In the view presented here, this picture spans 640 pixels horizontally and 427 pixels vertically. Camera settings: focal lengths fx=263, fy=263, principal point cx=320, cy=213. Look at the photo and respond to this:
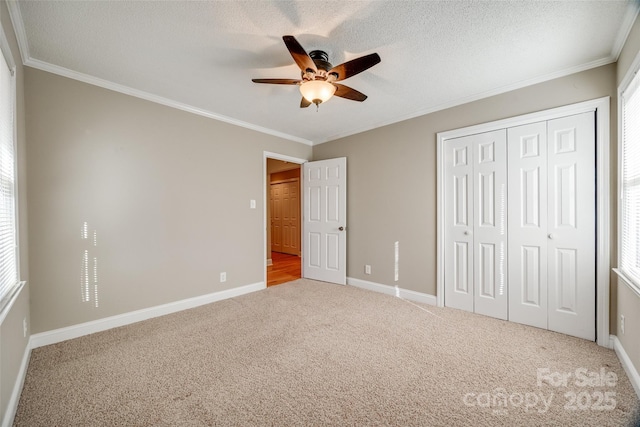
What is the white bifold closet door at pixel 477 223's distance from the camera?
9.23ft

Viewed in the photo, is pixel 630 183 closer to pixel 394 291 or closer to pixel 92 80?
pixel 394 291

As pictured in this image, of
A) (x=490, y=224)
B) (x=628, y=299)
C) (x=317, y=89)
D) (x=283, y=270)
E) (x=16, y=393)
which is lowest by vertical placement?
(x=283, y=270)

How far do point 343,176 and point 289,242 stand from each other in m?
3.70

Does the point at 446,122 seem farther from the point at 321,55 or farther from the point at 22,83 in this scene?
the point at 22,83

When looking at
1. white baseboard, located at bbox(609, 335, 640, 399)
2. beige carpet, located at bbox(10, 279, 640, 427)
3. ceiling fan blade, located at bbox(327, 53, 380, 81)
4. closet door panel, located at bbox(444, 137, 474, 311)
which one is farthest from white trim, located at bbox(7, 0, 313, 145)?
white baseboard, located at bbox(609, 335, 640, 399)

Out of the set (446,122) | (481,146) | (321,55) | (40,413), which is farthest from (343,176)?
(40,413)

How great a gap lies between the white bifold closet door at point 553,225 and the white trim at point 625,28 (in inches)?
19.1

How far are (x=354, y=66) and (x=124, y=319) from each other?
10.6ft

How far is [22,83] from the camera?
216 cm

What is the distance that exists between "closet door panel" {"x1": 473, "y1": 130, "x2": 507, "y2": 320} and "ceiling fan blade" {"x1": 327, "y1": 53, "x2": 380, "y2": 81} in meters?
1.80

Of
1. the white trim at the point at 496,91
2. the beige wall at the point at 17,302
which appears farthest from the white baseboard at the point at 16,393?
the white trim at the point at 496,91

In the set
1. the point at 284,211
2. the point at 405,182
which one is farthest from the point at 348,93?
the point at 284,211

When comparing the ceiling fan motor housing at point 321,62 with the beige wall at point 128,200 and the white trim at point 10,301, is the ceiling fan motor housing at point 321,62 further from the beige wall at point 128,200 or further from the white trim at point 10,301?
the white trim at point 10,301

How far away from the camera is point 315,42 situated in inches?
78.5
